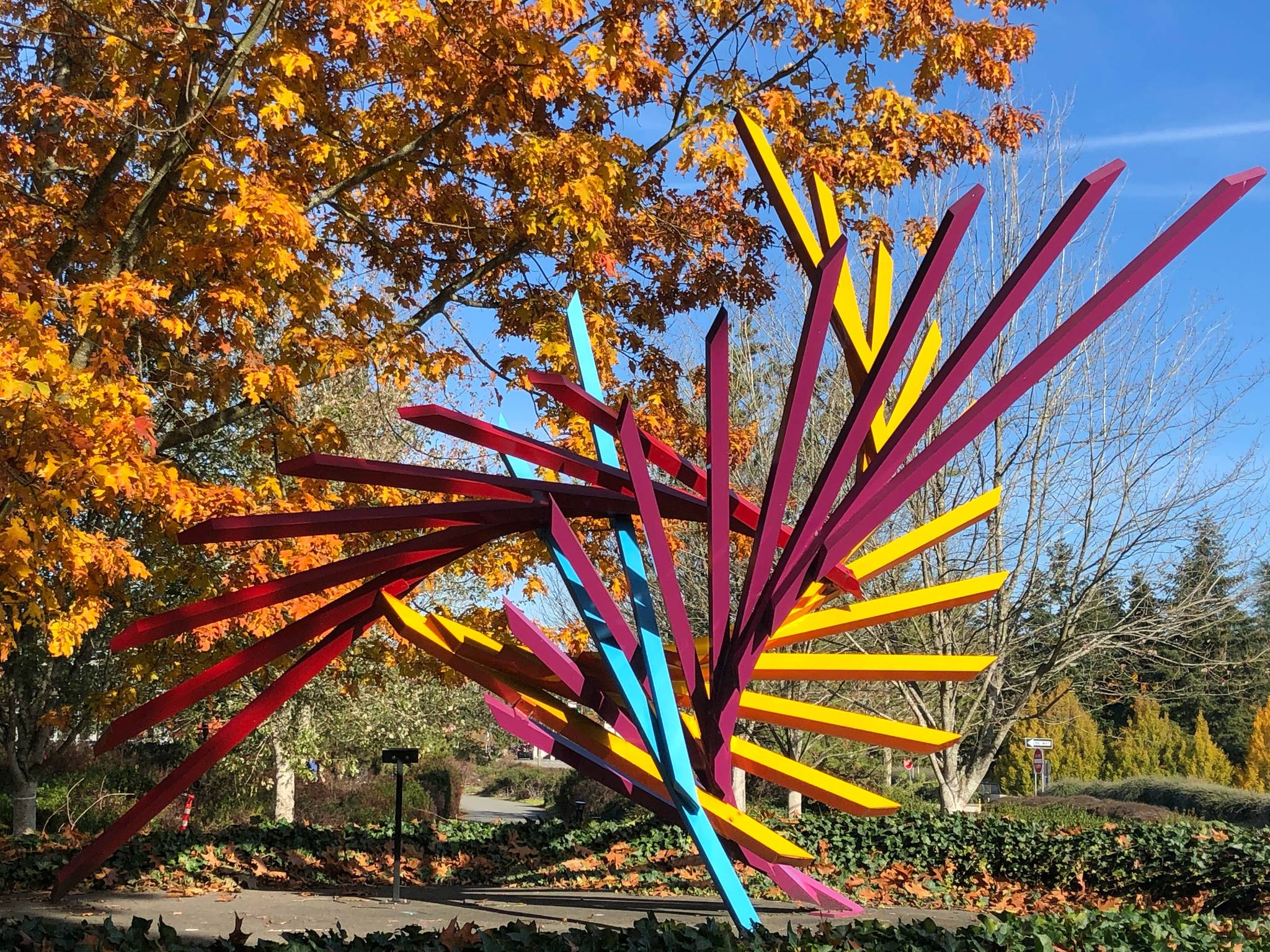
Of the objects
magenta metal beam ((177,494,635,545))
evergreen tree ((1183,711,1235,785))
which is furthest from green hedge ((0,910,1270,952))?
evergreen tree ((1183,711,1235,785))

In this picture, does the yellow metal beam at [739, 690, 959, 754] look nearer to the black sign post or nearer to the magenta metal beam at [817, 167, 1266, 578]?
the magenta metal beam at [817, 167, 1266, 578]

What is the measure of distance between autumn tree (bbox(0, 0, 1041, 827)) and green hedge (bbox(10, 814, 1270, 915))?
71.5 inches

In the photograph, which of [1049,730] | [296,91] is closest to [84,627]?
[296,91]

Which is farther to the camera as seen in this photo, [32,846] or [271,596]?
[32,846]

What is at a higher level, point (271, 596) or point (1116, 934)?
point (271, 596)

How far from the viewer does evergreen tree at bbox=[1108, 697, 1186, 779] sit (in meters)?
30.6

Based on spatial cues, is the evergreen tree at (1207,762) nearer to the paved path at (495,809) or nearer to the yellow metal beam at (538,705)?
the paved path at (495,809)

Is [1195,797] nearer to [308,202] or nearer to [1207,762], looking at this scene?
[1207,762]

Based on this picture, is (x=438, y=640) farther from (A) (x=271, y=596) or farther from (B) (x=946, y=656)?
(B) (x=946, y=656)

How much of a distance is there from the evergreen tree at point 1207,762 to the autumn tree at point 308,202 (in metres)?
24.3

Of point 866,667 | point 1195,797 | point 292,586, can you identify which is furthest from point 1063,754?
point 292,586

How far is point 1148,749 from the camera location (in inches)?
1216

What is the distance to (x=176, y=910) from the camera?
859cm

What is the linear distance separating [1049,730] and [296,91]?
102ft
